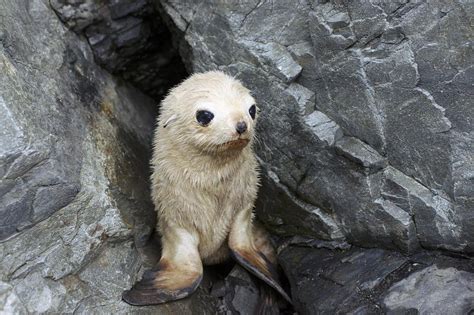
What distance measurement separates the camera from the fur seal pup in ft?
13.0

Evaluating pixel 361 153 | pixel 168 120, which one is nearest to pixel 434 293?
pixel 361 153

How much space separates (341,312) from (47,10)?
9.86 ft

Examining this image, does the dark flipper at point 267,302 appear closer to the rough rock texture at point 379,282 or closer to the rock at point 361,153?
the rough rock texture at point 379,282

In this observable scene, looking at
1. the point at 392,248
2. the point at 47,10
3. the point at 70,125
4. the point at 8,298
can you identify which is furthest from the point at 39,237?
the point at 392,248

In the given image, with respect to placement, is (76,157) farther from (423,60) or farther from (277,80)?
(423,60)

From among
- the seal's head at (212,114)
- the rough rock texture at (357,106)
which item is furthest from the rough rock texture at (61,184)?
the rough rock texture at (357,106)

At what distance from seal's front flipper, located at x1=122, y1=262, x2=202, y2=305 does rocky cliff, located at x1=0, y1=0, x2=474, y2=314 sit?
0.08 meters

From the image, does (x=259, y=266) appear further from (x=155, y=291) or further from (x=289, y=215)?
(x=155, y=291)

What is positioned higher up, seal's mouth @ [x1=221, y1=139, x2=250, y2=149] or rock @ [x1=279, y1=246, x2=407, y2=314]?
seal's mouth @ [x1=221, y1=139, x2=250, y2=149]

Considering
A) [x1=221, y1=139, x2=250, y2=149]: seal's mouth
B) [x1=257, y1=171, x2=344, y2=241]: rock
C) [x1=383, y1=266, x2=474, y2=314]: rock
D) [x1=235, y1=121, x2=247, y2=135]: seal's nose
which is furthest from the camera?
[x1=257, y1=171, x2=344, y2=241]: rock

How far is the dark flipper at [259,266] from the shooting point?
4.28 metres

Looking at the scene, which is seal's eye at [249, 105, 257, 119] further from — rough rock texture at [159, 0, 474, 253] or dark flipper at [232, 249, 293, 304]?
dark flipper at [232, 249, 293, 304]

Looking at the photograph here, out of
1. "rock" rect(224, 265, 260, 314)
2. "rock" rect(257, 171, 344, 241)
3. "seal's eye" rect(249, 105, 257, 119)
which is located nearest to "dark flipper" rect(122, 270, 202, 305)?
"rock" rect(224, 265, 260, 314)

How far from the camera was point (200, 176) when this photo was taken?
13.9ft
